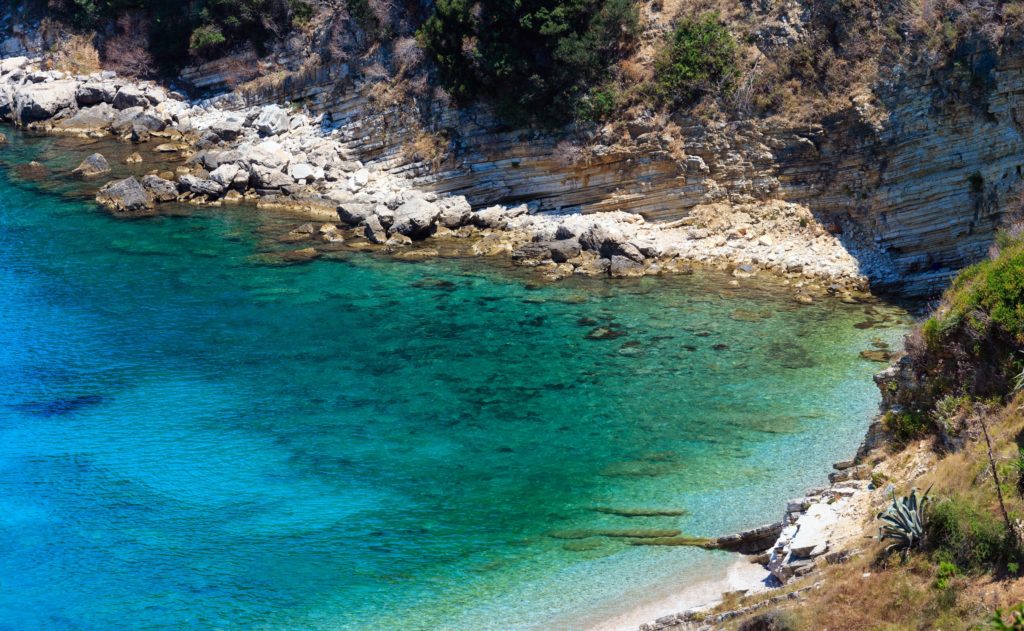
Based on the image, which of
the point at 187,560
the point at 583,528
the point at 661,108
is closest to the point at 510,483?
the point at 583,528

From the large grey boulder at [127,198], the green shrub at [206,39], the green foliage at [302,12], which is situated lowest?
the large grey boulder at [127,198]

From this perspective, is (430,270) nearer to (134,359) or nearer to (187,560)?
(134,359)

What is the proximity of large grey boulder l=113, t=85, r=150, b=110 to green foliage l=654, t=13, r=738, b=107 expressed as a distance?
30394 mm

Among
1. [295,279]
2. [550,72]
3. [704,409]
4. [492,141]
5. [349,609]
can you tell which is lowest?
[349,609]

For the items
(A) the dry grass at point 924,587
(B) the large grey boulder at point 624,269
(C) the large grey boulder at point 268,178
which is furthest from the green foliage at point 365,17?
(A) the dry grass at point 924,587

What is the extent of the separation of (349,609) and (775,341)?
1647 cm

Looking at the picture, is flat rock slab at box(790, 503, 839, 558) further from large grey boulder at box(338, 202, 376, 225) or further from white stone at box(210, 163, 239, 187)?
white stone at box(210, 163, 239, 187)

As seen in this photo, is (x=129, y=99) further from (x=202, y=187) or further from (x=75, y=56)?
(x=202, y=187)

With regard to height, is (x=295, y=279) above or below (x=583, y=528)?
above

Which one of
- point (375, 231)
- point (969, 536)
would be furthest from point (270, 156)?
point (969, 536)

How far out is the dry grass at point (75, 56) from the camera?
60156 mm

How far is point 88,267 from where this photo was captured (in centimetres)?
3953

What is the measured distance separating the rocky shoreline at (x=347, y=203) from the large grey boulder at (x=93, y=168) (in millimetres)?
63

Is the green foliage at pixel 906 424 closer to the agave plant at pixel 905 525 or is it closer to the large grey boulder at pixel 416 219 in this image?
the agave plant at pixel 905 525
